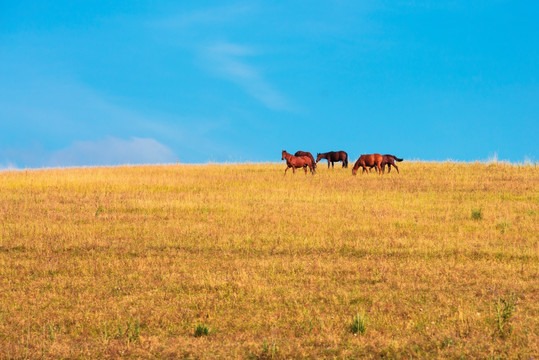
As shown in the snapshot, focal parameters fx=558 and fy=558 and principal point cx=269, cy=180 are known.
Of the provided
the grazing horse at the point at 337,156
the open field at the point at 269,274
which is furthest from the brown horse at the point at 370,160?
the open field at the point at 269,274

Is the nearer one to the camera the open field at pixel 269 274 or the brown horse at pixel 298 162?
the open field at pixel 269 274

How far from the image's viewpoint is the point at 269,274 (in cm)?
1341

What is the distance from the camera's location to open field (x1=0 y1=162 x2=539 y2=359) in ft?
29.1

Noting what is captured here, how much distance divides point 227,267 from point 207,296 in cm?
276

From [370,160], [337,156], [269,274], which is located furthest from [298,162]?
[269,274]

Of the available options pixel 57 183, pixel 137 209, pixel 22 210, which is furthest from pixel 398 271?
pixel 57 183

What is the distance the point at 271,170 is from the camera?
43688mm

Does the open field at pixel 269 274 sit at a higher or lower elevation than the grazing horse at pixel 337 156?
lower

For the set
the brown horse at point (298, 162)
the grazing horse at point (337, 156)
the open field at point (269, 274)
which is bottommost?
the open field at point (269, 274)

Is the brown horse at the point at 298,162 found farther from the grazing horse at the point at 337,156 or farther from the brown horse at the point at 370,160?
the grazing horse at the point at 337,156

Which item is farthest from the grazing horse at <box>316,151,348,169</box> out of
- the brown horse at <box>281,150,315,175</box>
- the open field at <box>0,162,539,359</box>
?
the open field at <box>0,162,539,359</box>

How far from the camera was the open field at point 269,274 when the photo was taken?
8.86 meters

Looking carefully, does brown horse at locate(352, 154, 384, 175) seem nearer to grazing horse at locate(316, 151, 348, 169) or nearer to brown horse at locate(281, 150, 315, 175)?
brown horse at locate(281, 150, 315, 175)

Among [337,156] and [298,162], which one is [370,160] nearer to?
[298,162]
